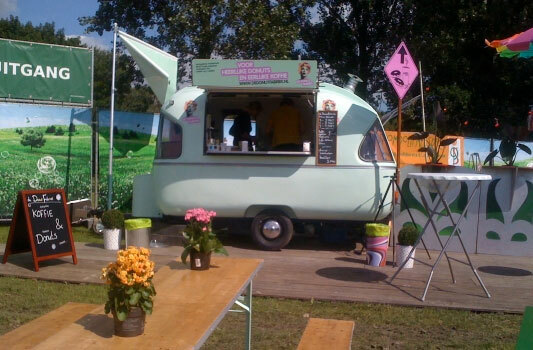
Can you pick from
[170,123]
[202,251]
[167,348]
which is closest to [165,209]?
[170,123]

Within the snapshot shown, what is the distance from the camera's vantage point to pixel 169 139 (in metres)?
10.6

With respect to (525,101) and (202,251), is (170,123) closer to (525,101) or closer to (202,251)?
(202,251)

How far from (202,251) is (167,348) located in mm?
1946

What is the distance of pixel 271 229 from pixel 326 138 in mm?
1647

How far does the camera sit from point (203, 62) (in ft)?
32.3

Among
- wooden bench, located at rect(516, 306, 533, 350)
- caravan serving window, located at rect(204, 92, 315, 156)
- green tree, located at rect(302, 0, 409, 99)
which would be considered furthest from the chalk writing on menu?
green tree, located at rect(302, 0, 409, 99)

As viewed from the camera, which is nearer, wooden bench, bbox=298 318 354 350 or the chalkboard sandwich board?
wooden bench, bbox=298 318 354 350

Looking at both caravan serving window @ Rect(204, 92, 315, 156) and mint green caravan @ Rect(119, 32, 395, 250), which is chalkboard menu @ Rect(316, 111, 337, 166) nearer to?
mint green caravan @ Rect(119, 32, 395, 250)

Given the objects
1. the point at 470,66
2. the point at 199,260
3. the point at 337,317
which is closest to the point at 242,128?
the point at 337,317

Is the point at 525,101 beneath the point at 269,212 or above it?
above

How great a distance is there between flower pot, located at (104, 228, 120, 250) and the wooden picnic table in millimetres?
5450

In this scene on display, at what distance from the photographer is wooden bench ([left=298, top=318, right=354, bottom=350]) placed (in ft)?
15.9

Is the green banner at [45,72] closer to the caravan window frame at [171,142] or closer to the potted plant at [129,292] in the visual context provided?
the caravan window frame at [171,142]

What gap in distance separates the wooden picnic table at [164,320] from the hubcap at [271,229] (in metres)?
5.37
